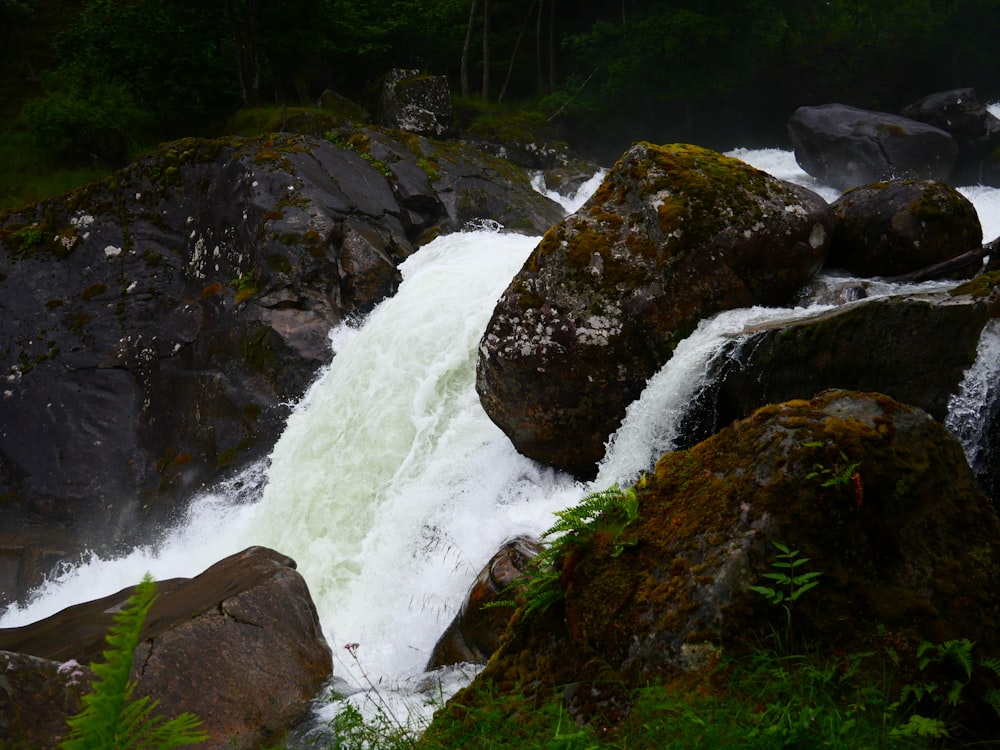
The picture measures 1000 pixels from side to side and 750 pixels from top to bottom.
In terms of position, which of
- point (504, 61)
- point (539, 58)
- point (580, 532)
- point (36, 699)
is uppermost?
point (580, 532)

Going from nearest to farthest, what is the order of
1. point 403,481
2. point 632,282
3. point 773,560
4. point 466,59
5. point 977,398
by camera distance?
point 773,560 < point 977,398 < point 632,282 < point 403,481 < point 466,59

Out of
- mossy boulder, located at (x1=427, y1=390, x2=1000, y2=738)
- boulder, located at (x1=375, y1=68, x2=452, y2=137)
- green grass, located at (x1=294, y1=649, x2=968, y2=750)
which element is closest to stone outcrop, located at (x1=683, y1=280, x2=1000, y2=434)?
mossy boulder, located at (x1=427, y1=390, x2=1000, y2=738)

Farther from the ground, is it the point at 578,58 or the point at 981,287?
the point at 981,287

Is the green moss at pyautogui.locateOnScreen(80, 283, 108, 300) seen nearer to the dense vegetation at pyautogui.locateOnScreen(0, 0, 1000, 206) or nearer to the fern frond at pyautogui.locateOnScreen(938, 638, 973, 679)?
the dense vegetation at pyautogui.locateOnScreen(0, 0, 1000, 206)

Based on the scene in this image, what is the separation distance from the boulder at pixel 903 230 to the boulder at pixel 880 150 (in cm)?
1173

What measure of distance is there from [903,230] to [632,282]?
2659 millimetres

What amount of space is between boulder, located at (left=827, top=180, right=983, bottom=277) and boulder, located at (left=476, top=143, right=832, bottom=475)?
0.42m

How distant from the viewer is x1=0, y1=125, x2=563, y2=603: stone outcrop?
1098 centimetres

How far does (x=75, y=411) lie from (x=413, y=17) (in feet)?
55.7

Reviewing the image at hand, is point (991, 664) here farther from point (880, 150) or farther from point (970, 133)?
point (970, 133)

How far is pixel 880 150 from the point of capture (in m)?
18.2

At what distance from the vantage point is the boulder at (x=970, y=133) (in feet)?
61.6

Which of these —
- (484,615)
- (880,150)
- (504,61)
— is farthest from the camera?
(504,61)

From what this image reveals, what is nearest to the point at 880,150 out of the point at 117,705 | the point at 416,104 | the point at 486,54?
the point at 416,104
